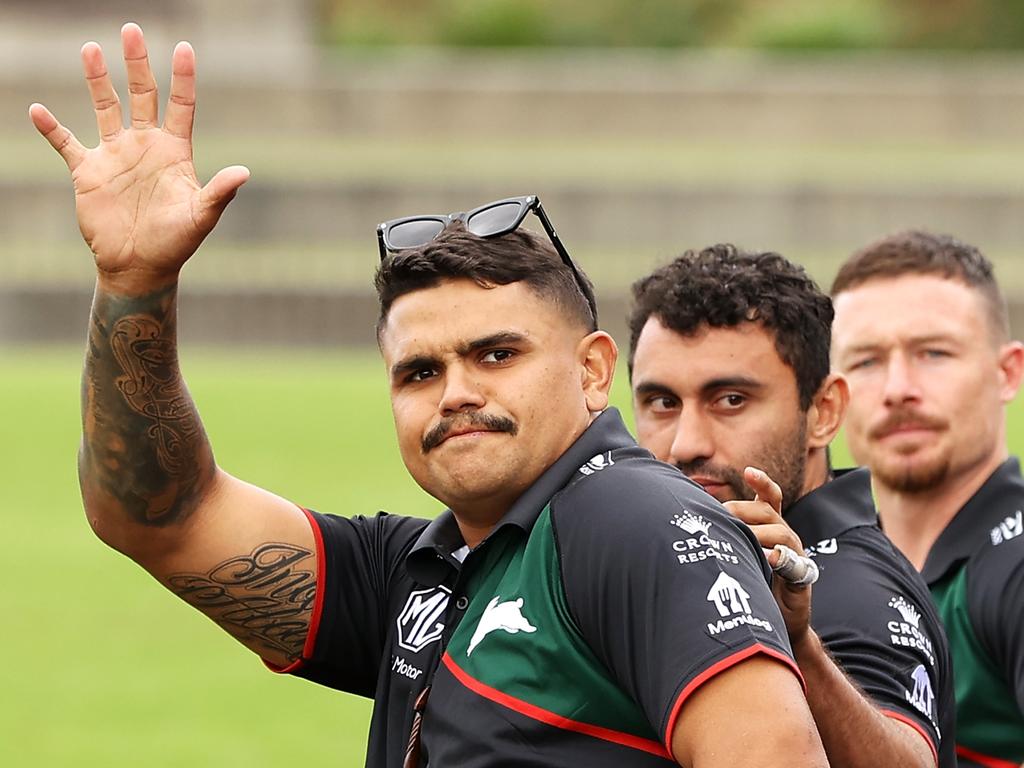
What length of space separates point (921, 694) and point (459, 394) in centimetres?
110

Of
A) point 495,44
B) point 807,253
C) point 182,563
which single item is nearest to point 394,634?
point 182,563

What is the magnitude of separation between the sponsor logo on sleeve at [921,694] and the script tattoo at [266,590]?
116 centimetres

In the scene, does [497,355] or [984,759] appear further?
[984,759]

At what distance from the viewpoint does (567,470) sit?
11.5 feet

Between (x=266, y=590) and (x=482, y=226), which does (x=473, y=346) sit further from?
(x=266, y=590)

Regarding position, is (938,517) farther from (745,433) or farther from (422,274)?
(422,274)

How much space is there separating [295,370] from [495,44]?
14.9 meters

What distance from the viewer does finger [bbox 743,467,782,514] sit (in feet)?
11.4

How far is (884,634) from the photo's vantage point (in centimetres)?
388

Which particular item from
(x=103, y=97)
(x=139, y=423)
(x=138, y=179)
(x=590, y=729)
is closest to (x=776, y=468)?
(x=590, y=729)

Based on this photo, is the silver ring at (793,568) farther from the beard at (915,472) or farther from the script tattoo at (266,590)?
the beard at (915,472)

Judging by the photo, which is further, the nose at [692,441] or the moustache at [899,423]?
the moustache at [899,423]

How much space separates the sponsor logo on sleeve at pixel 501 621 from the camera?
10.8 feet

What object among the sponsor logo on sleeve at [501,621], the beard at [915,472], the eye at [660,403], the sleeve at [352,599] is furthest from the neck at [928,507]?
the sponsor logo on sleeve at [501,621]
